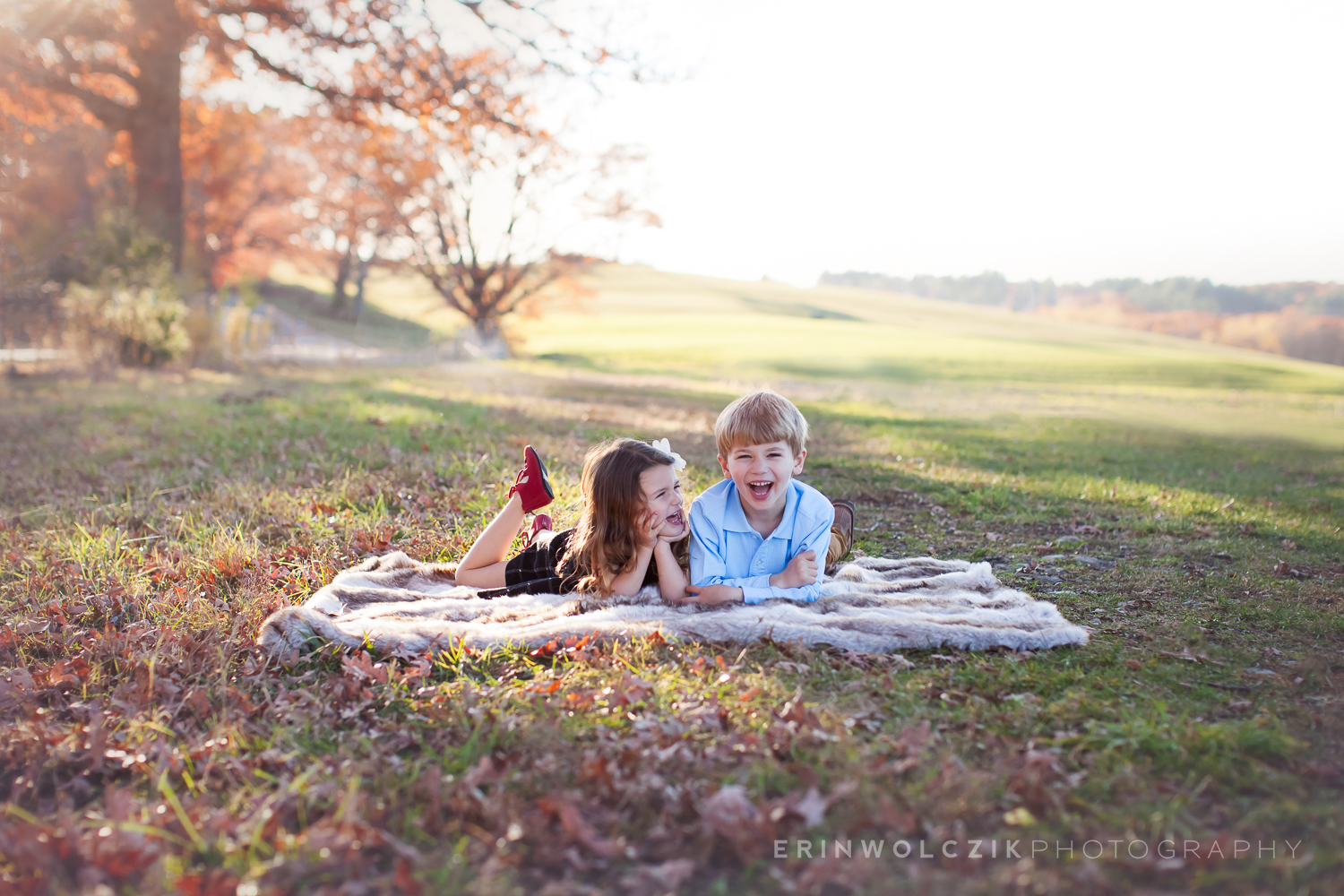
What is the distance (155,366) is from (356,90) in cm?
661

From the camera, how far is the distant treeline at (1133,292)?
1426 inches

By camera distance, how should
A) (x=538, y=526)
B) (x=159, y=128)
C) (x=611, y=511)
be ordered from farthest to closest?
(x=159, y=128) < (x=538, y=526) < (x=611, y=511)

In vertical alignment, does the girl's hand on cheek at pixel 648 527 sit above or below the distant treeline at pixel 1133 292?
below

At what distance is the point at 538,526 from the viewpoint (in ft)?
16.6

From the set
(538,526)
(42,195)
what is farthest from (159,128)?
(42,195)

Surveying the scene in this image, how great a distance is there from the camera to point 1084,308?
54.3m

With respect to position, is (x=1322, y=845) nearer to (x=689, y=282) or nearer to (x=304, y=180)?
(x=304, y=180)

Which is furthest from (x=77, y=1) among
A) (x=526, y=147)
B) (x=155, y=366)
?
(x=526, y=147)

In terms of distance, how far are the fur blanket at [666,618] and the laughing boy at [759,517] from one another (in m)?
0.14

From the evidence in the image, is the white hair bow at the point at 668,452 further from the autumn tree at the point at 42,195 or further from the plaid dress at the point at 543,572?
the autumn tree at the point at 42,195

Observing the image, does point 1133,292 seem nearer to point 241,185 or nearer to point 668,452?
point 241,185

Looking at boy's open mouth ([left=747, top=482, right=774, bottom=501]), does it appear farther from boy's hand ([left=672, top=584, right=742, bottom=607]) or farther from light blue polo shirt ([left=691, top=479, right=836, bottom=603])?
boy's hand ([left=672, top=584, right=742, bottom=607])

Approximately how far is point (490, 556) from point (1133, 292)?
185 feet

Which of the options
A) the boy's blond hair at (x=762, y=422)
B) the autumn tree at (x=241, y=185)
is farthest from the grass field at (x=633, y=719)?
the autumn tree at (x=241, y=185)
